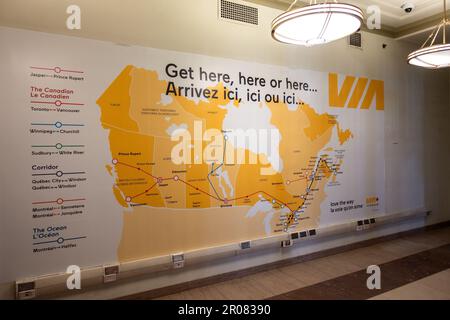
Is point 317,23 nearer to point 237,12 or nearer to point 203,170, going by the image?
point 237,12

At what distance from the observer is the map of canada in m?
2.64

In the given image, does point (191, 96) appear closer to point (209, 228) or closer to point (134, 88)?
point (134, 88)

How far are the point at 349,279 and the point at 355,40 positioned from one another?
3259mm

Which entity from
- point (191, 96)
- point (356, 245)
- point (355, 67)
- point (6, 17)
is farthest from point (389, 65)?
point (6, 17)

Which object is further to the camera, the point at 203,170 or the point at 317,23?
the point at 203,170

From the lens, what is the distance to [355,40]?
4.06 meters

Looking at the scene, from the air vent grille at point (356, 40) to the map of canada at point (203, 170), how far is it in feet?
4.05

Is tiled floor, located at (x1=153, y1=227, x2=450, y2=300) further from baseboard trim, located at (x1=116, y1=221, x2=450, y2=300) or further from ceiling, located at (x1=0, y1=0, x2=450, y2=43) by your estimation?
ceiling, located at (x1=0, y1=0, x2=450, y2=43)

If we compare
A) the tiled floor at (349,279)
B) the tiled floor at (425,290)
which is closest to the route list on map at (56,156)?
the tiled floor at (349,279)

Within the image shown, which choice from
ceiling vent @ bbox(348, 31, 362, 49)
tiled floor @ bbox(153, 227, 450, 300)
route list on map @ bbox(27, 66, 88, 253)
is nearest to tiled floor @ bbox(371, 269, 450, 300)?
tiled floor @ bbox(153, 227, 450, 300)

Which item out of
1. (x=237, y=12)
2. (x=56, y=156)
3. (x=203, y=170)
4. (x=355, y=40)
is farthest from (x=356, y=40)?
(x=56, y=156)

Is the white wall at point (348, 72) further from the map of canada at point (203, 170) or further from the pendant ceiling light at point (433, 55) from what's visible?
the pendant ceiling light at point (433, 55)

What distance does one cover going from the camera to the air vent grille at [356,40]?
4.01 meters
